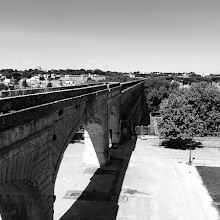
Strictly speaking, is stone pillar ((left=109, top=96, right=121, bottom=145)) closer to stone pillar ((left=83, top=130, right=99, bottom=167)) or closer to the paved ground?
the paved ground

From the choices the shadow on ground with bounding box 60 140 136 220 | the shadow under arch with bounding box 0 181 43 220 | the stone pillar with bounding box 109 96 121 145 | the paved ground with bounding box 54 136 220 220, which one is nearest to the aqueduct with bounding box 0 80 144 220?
the shadow under arch with bounding box 0 181 43 220

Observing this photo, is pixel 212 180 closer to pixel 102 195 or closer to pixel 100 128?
pixel 102 195

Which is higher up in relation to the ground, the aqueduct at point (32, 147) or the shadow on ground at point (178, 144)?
the aqueduct at point (32, 147)

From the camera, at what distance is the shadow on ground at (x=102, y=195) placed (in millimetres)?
17797

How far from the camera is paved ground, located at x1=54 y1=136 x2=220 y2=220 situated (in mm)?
18136

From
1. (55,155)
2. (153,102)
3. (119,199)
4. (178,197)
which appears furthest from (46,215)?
(153,102)

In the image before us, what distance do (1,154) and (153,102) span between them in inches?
2606

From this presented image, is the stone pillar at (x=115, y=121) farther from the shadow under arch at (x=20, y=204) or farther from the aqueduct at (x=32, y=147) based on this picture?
the shadow under arch at (x=20, y=204)

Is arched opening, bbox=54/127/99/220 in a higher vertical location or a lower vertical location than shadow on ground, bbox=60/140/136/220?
higher

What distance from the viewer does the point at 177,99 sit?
115 feet

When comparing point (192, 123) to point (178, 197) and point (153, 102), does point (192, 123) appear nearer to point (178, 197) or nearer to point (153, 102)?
point (178, 197)

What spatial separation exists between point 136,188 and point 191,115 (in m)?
14.8

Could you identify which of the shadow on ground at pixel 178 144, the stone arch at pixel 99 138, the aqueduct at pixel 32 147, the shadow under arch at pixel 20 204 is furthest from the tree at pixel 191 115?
the shadow under arch at pixel 20 204

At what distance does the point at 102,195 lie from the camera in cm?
2045
